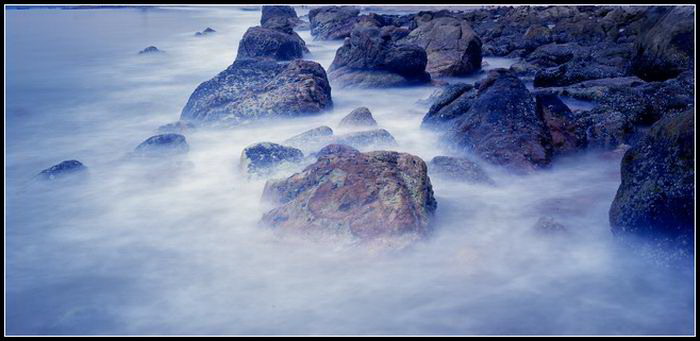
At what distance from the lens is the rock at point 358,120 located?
713cm

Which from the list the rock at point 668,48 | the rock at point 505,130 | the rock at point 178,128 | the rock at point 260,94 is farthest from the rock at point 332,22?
the rock at point 505,130

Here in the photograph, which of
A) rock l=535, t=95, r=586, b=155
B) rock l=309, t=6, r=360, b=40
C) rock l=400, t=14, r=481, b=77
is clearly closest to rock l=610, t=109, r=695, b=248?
rock l=535, t=95, r=586, b=155

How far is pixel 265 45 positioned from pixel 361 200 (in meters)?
9.17

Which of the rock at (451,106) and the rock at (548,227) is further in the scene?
the rock at (451,106)

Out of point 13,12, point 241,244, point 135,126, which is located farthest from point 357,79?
point 13,12

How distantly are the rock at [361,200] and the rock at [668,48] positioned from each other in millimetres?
5912

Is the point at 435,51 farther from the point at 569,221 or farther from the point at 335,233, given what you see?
the point at 335,233

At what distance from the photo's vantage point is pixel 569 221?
4441 millimetres

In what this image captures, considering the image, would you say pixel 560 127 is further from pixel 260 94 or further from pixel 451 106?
pixel 260 94

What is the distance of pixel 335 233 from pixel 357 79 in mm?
6631

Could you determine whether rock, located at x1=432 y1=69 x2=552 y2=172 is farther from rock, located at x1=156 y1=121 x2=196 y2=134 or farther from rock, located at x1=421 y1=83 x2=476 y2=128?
rock, located at x1=156 y1=121 x2=196 y2=134

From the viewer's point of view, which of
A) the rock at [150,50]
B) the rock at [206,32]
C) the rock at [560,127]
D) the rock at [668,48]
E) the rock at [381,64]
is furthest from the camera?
the rock at [206,32]

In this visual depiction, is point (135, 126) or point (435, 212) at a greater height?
point (435, 212)

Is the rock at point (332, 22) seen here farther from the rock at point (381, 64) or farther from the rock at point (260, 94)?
the rock at point (260, 94)
